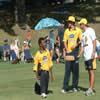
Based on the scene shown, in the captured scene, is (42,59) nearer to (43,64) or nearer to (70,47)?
(43,64)

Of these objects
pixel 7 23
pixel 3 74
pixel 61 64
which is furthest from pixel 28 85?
pixel 7 23

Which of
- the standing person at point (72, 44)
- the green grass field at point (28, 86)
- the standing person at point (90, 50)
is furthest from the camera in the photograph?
the standing person at point (72, 44)

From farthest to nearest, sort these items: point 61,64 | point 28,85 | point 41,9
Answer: point 41,9 → point 61,64 → point 28,85

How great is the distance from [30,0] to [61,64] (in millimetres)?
28856

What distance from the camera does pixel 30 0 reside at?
47.1 meters

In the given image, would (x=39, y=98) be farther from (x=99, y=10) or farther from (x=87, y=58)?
(x=99, y=10)

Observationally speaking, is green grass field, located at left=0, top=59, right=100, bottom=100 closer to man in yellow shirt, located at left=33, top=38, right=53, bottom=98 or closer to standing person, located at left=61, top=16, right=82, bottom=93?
man in yellow shirt, located at left=33, top=38, right=53, bottom=98

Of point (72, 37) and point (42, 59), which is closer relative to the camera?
point (42, 59)

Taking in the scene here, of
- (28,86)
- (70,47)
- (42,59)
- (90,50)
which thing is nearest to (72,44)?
(70,47)

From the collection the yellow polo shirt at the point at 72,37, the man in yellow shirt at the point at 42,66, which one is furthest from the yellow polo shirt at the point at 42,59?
the yellow polo shirt at the point at 72,37

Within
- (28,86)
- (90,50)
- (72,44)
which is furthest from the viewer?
(28,86)

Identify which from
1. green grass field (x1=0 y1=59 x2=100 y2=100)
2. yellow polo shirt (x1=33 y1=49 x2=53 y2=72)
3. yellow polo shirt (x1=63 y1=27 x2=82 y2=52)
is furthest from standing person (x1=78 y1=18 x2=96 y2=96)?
yellow polo shirt (x1=33 y1=49 x2=53 y2=72)

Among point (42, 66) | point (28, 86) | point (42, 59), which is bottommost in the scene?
point (28, 86)

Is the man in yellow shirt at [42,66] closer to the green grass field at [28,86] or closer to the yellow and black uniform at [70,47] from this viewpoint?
the green grass field at [28,86]
